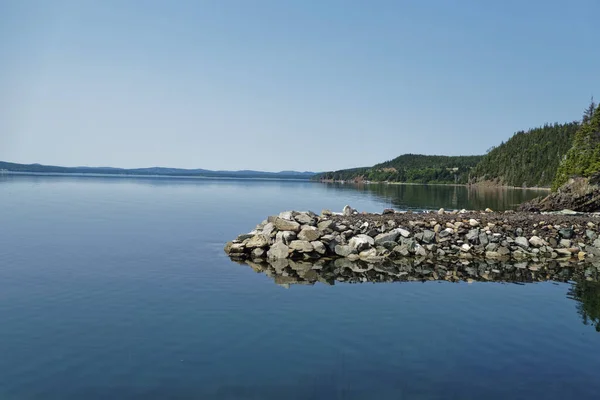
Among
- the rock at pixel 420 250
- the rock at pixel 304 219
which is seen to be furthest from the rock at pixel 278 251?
the rock at pixel 420 250

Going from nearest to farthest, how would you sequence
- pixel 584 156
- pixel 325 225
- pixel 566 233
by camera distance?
pixel 566 233 < pixel 325 225 < pixel 584 156

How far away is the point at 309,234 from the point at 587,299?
14.5m

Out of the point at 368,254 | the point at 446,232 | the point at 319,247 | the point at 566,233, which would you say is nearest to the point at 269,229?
the point at 319,247

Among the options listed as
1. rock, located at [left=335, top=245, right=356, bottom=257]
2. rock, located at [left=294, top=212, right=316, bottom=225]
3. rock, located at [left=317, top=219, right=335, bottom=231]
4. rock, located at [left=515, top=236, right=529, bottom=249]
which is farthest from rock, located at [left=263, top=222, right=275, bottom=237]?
rock, located at [left=515, top=236, right=529, bottom=249]

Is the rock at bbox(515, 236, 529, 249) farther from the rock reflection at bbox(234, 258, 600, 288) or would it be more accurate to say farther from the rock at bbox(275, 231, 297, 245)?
the rock at bbox(275, 231, 297, 245)

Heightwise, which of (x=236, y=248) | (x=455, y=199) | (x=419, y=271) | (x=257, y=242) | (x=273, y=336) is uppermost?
(x=257, y=242)

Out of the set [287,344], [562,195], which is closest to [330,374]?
[287,344]

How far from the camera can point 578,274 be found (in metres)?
23.7

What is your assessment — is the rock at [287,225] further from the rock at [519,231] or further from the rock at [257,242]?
the rock at [519,231]

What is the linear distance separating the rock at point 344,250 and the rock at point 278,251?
2935mm

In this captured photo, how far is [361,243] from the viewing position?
28125mm

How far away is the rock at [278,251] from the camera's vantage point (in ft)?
90.3

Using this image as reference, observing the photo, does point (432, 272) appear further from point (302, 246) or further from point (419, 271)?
point (302, 246)

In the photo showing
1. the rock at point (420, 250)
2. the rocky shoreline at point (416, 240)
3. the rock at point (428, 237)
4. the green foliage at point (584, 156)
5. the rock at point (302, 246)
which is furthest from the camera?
the green foliage at point (584, 156)
